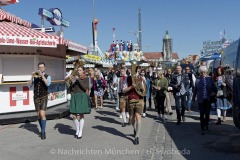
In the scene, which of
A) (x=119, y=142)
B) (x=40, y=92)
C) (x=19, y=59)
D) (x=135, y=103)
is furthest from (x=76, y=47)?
(x=119, y=142)

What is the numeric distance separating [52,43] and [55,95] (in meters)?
2.72

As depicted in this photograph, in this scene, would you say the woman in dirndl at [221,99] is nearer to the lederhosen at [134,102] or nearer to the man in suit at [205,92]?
the man in suit at [205,92]

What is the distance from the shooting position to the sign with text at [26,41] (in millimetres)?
9547

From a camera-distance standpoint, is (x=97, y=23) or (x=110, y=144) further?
(x=97, y=23)

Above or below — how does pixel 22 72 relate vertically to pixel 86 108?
above

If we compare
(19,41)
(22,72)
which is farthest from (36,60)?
(19,41)

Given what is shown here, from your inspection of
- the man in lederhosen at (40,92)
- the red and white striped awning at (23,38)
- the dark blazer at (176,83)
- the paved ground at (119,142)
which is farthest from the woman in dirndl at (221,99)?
the red and white striped awning at (23,38)

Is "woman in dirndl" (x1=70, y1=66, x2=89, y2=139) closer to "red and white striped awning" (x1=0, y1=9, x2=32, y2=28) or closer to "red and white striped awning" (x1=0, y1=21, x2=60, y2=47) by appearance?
"red and white striped awning" (x1=0, y1=21, x2=60, y2=47)

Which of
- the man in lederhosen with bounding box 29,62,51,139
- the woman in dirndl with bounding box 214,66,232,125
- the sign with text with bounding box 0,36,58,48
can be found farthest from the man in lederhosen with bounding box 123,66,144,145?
the sign with text with bounding box 0,36,58,48

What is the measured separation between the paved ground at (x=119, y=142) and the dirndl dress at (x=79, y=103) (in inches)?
26.7

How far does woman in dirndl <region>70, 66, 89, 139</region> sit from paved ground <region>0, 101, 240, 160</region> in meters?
0.39

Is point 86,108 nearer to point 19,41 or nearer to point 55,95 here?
point 19,41

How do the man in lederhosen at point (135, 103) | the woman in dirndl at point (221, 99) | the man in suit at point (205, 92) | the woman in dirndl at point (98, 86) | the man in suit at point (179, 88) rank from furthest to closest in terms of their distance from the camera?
the woman in dirndl at point (98, 86), the man in suit at point (179, 88), the woman in dirndl at point (221, 99), the man in suit at point (205, 92), the man in lederhosen at point (135, 103)

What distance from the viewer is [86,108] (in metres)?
7.52
